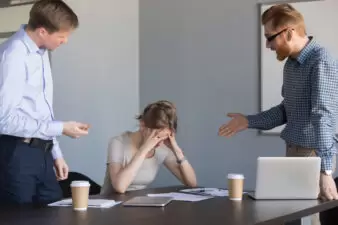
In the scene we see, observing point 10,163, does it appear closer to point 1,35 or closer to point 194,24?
point 1,35

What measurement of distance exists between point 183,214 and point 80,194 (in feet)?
1.31

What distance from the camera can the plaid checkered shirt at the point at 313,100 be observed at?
2680 millimetres

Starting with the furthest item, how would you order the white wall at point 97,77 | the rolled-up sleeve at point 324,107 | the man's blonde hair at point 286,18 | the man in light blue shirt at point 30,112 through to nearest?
1. the white wall at point 97,77
2. the man's blonde hair at point 286,18
3. the rolled-up sleeve at point 324,107
4. the man in light blue shirt at point 30,112

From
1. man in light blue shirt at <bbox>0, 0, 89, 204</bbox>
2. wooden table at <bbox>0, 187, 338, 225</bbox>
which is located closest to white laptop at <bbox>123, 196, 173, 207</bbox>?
wooden table at <bbox>0, 187, 338, 225</bbox>

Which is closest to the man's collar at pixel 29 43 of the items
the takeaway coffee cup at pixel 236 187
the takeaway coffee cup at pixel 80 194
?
the takeaway coffee cup at pixel 80 194

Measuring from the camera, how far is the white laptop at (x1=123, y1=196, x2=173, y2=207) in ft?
8.09

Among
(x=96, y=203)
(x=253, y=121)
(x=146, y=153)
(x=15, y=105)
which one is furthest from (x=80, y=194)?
(x=253, y=121)

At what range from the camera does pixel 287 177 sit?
8.60 ft

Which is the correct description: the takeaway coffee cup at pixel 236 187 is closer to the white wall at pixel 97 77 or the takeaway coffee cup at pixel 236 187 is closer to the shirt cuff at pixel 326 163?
the shirt cuff at pixel 326 163

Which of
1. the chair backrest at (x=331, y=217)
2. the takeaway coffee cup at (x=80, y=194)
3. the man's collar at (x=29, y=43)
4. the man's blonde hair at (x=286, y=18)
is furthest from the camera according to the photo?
the chair backrest at (x=331, y=217)

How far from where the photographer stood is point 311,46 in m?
2.85

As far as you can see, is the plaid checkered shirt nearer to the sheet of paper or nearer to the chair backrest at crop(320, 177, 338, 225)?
the sheet of paper

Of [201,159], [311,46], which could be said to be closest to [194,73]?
[201,159]

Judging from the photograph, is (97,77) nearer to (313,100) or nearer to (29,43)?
(29,43)
